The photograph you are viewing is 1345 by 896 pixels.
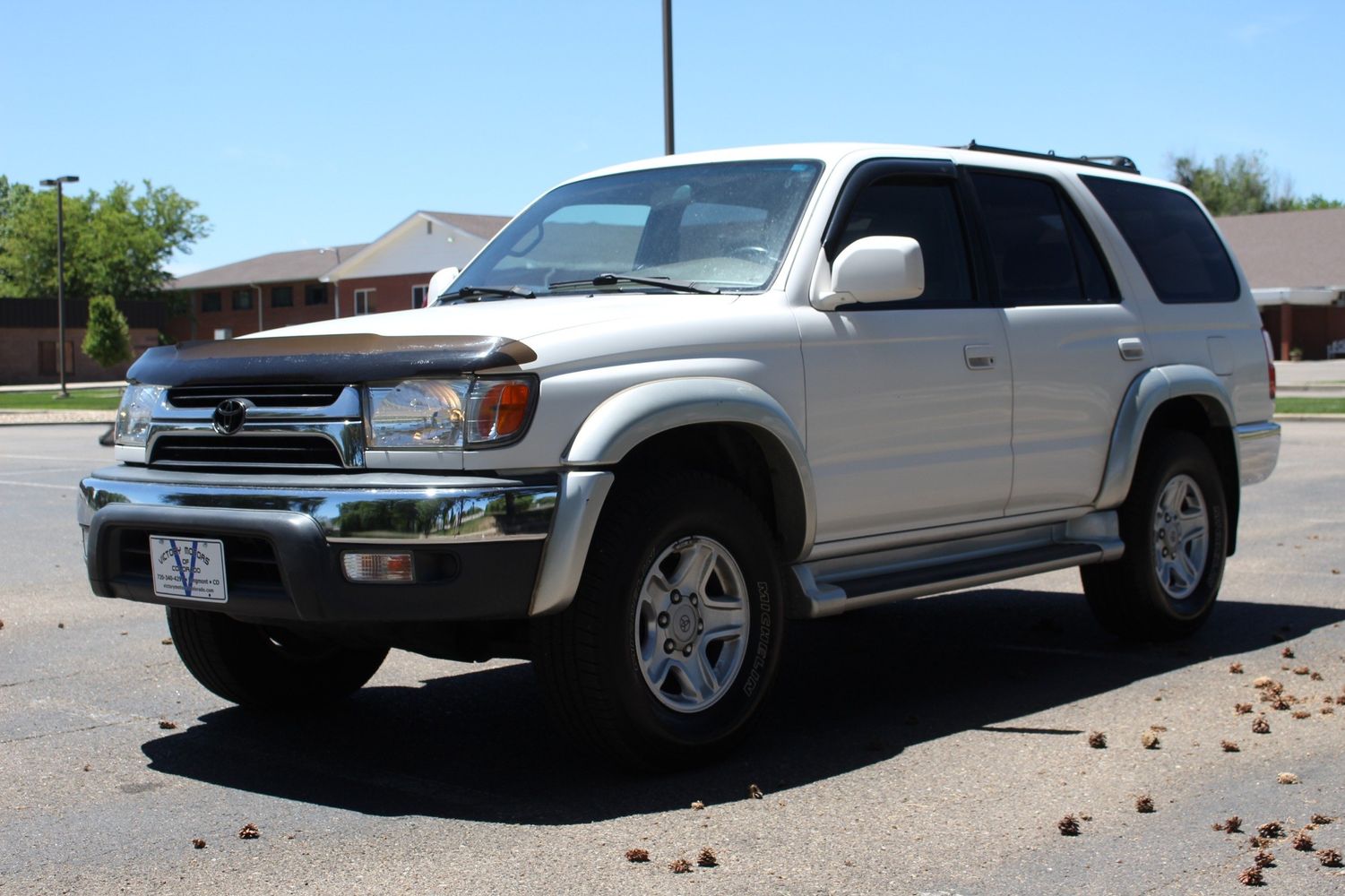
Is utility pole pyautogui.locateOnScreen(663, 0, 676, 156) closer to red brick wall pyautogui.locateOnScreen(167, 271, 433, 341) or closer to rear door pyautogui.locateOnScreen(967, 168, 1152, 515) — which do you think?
rear door pyautogui.locateOnScreen(967, 168, 1152, 515)

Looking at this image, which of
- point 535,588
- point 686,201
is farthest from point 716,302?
point 535,588

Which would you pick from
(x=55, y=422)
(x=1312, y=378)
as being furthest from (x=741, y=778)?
(x=1312, y=378)

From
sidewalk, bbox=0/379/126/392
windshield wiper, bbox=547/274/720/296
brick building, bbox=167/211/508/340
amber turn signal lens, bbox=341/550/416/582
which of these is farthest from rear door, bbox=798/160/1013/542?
sidewalk, bbox=0/379/126/392

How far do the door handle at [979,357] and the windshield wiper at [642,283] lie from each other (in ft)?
3.60

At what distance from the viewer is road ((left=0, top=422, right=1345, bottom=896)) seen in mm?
3986

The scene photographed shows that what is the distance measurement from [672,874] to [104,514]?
2.20 meters

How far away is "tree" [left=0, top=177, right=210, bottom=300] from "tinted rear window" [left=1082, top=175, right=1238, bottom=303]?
84601mm

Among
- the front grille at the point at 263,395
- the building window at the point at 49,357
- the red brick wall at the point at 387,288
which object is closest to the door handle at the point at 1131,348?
the front grille at the point at 263,395

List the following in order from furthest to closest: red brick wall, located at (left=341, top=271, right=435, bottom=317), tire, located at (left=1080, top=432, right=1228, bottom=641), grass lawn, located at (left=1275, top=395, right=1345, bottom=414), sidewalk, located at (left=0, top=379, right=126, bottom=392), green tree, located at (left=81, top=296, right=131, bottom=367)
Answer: red brick wall, located at (left=341, top=271, right=435, bottom=317) → green tree, located at (left=81, top=296, right=131, bottom=367) → sidewalk, located at (left=0, top=379, right=126, bottom=392) → grass lawn, located at (left=1275, top=395, right=1345, bottom=414) → tire, located at (left=1080, top=432, right=1228, bottom=641)

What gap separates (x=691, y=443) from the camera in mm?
5223

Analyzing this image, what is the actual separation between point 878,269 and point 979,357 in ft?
2.82

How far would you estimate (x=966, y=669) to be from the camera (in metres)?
6.66

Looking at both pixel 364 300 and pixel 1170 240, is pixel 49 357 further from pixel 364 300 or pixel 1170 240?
pixel 1170 240

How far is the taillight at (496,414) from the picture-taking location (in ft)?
14.7
